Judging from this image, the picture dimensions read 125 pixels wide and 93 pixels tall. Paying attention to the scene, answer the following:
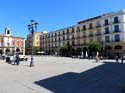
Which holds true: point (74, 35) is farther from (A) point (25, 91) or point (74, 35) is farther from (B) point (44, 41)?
(A) point (25, 91)

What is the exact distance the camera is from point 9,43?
8881cm

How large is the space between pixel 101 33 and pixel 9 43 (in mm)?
42973

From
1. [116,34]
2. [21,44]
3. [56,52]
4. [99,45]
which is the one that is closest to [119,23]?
[116,34]

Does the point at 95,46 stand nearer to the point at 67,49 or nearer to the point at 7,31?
the point at 67,49

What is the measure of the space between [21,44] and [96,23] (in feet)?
142

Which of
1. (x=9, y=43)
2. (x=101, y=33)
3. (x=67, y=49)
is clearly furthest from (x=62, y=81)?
(x=9, y=43)

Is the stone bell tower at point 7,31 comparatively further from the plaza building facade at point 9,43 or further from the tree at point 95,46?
the tree at point 95,46

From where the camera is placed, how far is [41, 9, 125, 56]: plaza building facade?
55312mm

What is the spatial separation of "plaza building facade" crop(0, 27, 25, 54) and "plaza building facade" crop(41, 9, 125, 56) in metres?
21.1

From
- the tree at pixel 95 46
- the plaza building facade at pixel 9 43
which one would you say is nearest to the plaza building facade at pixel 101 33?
the tree at pixel 95 46

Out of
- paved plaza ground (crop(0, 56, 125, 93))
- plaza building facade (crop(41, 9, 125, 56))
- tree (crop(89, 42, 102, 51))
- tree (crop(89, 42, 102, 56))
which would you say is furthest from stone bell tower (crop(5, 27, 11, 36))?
paved plaza ground (crop(0, 56, 125, 93))

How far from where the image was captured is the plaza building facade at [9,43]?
283 ft

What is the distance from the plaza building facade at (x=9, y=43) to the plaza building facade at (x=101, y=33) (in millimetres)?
21134

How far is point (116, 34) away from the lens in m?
55.9
